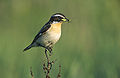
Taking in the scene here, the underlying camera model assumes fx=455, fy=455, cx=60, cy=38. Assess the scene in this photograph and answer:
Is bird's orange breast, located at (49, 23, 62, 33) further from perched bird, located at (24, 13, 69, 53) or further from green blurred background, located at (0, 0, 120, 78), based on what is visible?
green blurred background, located at (0, 0, 120, 78)

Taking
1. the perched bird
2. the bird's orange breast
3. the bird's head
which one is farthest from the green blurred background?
the bird's head

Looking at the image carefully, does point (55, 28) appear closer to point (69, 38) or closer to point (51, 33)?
point (51, 33)

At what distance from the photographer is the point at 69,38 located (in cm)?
1030

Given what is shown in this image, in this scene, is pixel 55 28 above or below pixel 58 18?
below

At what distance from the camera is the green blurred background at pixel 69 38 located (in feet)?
24.8

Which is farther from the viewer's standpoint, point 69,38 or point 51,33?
point 69,38

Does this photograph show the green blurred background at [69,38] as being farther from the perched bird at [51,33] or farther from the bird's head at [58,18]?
the bird's head at [58,18]

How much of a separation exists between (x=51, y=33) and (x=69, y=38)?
413 centimetres

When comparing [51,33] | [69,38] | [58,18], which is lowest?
[69,38]

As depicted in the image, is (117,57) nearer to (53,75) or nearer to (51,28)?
(53,75)

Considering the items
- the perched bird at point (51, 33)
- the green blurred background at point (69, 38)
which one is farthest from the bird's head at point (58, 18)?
the green blurred background at point (69, 38)

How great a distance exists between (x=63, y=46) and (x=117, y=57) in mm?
1415

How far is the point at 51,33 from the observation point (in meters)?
6.18

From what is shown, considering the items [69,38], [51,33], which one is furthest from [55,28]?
[69,38]
